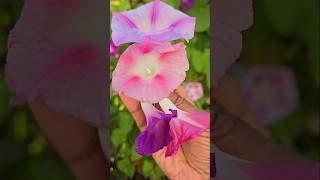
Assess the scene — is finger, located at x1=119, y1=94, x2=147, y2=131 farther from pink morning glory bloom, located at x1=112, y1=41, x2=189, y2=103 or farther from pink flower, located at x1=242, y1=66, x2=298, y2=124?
pink flower, located at x1=242, y1=66, x2=298, y2=124

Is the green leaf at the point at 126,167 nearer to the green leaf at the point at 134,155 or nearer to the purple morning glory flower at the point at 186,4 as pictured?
the green leaf at the point at 134,155

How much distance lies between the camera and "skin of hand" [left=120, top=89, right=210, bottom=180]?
82 cm

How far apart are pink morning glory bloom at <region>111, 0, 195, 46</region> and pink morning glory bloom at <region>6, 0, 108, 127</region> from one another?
0.08 ft

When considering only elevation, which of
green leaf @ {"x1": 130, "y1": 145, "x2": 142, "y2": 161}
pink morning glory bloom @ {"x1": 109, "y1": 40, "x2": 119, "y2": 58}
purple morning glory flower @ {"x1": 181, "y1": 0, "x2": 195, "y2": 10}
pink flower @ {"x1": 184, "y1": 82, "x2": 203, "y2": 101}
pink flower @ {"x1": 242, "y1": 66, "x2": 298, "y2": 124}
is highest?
purple morning glory flower @ {"x1": 181, "y1": 0, "x2": 195, "y2": 10}

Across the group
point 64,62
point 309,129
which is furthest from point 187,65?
point 309,129

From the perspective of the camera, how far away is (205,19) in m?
0.83

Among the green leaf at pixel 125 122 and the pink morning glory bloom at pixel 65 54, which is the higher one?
the pink morning glory bloom at pixel 65 54

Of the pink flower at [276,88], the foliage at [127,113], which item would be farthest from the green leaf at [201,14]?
the pink flower at [276,88]

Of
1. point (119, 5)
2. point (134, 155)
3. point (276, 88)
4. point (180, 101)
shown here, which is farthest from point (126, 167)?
point (276, 88)

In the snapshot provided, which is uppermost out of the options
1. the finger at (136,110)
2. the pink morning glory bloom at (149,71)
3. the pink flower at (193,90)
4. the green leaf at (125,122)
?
the pink morning glory bloom at (149,71)

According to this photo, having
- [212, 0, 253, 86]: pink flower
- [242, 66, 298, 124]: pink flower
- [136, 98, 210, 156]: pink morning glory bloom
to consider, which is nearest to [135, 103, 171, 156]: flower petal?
[136, 98, 210, 156]: pink morning glory bloom

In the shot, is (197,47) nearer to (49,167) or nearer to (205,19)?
(205,19)

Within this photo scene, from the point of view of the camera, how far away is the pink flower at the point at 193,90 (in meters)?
0.84

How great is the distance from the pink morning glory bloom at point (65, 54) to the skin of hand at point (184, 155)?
0.05 meters
